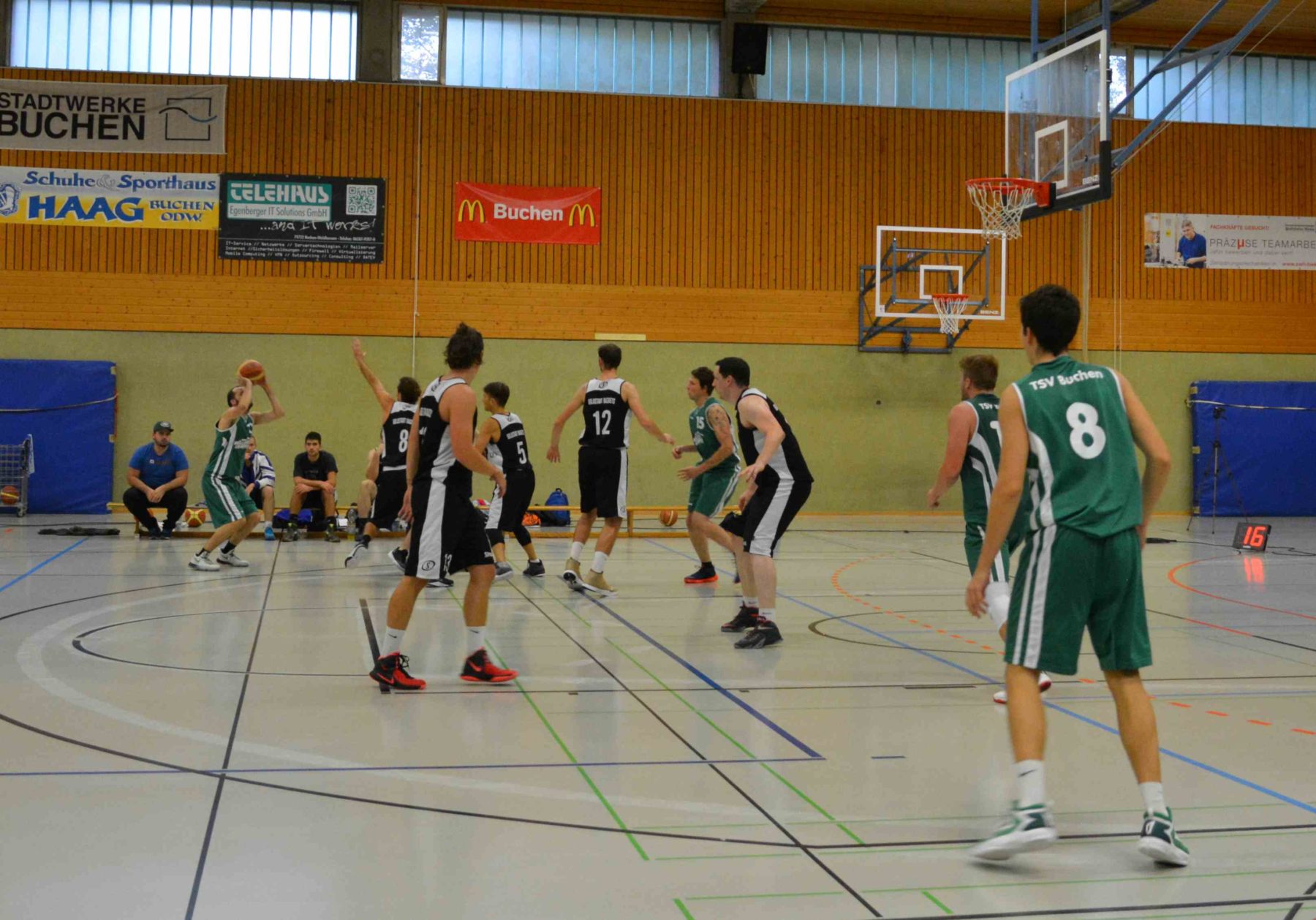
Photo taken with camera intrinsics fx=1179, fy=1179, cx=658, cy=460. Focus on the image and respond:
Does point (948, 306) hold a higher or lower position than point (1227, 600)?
higher

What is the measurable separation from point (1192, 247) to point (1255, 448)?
3.81m

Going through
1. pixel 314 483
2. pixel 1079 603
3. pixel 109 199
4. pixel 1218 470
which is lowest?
pixel 1079 603

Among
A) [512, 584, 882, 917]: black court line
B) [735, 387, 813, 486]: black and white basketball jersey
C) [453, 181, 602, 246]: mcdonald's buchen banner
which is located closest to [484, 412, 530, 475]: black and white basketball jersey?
[735, 387, 813, 486]: black and white basketball jersey

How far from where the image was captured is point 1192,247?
2152 cm

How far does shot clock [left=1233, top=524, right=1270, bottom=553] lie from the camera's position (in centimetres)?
1428

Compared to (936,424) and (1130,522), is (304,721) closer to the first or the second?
(1130,522)

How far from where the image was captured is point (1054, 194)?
1441cm

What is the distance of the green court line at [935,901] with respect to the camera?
306 cm

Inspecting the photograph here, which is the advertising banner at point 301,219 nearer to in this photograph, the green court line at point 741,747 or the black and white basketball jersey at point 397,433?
the black and white basketball jersey at point 397,433

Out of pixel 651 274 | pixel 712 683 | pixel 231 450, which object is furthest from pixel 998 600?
pixel 651 274

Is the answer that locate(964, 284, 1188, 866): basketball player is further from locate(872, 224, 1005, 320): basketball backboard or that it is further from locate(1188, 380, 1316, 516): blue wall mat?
locate(1188, 380, 1316, 516): blue wall mat

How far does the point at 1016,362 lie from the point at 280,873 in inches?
780

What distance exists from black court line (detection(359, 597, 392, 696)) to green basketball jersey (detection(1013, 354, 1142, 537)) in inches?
135

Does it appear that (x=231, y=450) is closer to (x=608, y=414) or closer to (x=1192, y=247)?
(x=608, y=414)
